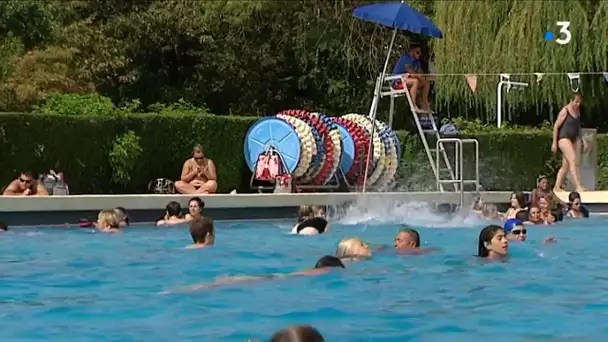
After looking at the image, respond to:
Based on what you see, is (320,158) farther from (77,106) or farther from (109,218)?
(109,218)

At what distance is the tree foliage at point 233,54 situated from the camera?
23859 mm

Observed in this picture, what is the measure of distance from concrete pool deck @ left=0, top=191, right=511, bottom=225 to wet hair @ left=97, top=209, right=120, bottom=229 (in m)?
0.95

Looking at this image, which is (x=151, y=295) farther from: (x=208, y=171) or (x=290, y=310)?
(x=208, y=171)

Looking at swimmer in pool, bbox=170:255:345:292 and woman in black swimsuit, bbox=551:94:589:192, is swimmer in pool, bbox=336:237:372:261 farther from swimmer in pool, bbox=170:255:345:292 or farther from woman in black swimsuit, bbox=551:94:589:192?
woman in black swimsuit, bbox=551:94:589:192

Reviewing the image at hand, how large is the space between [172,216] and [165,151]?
153 inches

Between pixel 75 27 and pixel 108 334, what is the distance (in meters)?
22.1

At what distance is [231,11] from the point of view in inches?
1106

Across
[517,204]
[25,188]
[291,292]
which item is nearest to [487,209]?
[517,204]

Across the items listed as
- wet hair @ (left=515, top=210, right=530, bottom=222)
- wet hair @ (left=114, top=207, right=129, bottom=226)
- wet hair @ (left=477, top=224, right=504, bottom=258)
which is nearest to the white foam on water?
wet hair @ (left=515, top=210, right=530, bottom=222)

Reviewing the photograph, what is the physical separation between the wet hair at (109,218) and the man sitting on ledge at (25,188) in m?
2.14

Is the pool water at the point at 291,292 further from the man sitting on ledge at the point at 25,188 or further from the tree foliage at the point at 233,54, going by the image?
the tree foliage at the point at 233,54

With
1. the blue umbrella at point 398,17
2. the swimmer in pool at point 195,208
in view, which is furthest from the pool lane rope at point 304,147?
→ the swimmer in pool at point 195,208

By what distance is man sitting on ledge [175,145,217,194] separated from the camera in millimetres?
16516

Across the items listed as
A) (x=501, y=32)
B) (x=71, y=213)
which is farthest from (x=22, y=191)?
(x=501, y=32)
